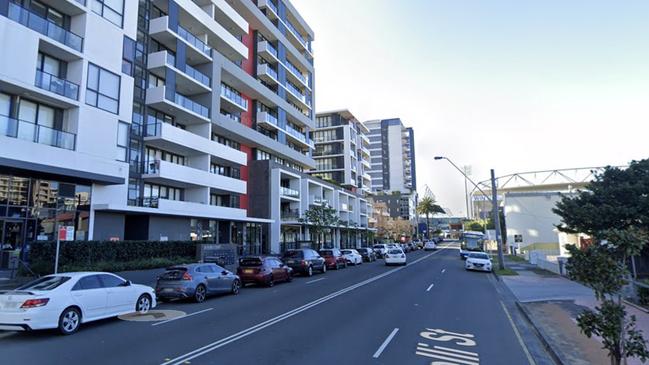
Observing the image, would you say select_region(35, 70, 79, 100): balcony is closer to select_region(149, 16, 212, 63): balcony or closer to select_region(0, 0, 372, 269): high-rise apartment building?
select_region(0, 0, 372, 269): high-rise apartment building

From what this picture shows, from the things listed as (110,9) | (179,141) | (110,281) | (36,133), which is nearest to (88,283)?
(110,281)

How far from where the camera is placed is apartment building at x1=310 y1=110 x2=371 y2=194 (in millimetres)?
81938

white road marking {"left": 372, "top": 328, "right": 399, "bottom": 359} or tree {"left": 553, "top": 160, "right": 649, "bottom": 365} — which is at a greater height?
tree {"left": 553, "top": 160, "right": 649, "bottom": 365}

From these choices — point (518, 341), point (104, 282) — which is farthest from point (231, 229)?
point (518, 341)

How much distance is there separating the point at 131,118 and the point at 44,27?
23.3 ft

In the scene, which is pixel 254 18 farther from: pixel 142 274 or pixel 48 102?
pixel 142 274

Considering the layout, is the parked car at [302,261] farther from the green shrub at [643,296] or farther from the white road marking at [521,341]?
the green shrub at [643,296]

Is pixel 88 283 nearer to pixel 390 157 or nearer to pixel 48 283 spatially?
pixel 48 283

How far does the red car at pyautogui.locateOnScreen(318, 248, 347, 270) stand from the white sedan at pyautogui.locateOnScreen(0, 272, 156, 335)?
21.9 metres

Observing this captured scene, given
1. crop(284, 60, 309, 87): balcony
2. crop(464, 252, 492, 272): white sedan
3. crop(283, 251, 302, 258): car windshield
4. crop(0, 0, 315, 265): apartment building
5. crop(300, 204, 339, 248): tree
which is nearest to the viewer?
crop(0, 0, 315, 265): apartment building

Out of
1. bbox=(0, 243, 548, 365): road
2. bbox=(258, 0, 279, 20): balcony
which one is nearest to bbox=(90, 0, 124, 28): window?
bbox=(0, 243, 548, 365): road

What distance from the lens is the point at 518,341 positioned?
9.35 m

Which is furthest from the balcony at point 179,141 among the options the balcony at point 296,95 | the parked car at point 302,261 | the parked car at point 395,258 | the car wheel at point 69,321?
the car wheel at point 69,321

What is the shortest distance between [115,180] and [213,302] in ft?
40.9
